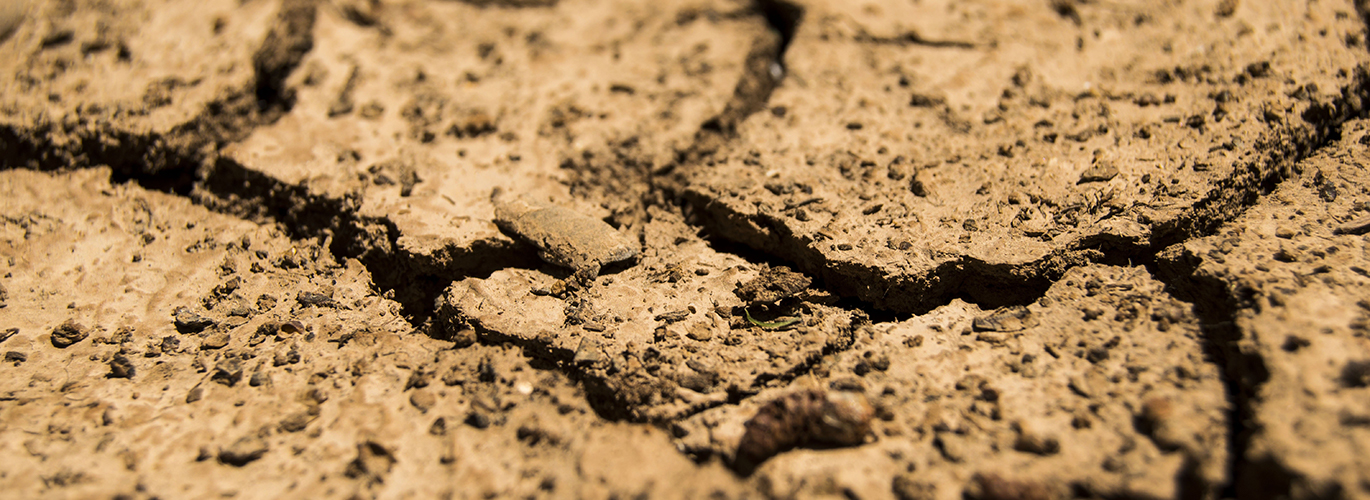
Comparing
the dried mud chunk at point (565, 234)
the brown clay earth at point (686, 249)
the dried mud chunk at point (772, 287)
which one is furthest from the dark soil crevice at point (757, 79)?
the dried mud chunk at point (772, 287)

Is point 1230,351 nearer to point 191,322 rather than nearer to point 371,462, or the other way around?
point 371,462

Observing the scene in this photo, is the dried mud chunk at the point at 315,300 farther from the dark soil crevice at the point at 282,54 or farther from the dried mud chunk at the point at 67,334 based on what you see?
the dark soil crevice at the point at 282,54

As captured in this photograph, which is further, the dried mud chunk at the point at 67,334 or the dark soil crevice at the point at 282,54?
the dark soil crevice at the point at 282,54

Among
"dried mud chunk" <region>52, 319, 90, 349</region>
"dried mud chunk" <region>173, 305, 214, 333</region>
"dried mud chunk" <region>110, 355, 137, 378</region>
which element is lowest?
"dried mud chunk" <region>110, 355, 137, 378</region>

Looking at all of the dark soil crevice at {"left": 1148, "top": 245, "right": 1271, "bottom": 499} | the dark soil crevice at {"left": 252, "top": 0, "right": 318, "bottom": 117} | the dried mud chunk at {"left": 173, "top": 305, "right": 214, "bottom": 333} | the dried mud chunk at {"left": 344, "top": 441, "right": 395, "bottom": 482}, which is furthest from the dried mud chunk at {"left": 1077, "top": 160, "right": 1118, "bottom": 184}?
the dark soil crevice at {"left": 252, "top": 0, "right": 318, "bottom": 117}

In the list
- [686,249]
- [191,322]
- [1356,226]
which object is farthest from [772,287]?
[191,322]

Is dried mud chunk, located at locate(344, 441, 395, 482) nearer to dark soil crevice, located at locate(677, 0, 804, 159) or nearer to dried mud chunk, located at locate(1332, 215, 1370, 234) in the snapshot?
dark soil crevice, located at locate(677, 0, 804, 159)

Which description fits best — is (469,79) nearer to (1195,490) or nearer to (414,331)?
(414,331)
